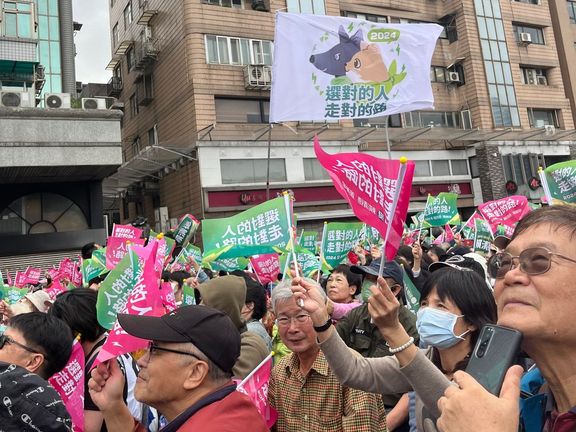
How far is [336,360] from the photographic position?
228cm

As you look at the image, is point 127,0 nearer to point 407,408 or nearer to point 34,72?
point 34,72

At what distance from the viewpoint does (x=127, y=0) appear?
93.1ft

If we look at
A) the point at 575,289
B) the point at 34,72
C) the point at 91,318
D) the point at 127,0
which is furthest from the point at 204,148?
the point at 575,289

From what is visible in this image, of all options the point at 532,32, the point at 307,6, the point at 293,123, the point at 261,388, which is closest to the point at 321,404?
the point at 261,388

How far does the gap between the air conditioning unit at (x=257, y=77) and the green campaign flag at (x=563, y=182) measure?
1703 centimetres

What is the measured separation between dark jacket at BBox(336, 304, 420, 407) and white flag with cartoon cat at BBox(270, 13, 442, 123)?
2711 mm

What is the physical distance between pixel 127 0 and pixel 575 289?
104 ft

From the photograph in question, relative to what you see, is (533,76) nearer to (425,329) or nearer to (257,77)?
(257,77)

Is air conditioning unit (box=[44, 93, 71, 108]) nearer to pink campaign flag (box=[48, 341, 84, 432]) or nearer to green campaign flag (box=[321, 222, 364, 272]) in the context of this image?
green campaign flag (box=[321, 222, 364, 272])

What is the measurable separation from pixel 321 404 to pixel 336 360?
14.0 inches

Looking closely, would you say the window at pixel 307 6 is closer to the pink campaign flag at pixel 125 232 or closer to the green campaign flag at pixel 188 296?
the pink campaign flag at pixel 125 232

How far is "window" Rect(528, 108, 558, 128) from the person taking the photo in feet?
94.4

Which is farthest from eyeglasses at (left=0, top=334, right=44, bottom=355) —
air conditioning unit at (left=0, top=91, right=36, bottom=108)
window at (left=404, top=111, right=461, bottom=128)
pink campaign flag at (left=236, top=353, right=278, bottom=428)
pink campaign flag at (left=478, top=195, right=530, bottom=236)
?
window at (left=404, top=111, right=461, bottom=128)

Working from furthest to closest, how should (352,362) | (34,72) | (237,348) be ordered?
(34,72) → (352,362) → (237,348)
